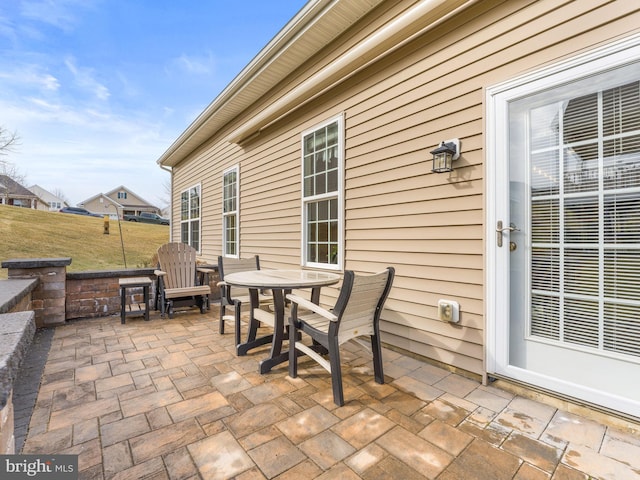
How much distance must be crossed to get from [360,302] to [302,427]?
78cm

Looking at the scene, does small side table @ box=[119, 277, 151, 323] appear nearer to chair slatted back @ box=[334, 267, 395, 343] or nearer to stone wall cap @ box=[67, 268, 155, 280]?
stone wall cap @ box=[67, 268, 155, 280]

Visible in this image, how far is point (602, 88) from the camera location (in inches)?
68.2

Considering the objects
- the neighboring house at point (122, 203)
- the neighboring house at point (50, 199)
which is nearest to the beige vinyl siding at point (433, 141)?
the neighboring house at point (122, 203)

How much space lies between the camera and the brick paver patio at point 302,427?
4.36 ft

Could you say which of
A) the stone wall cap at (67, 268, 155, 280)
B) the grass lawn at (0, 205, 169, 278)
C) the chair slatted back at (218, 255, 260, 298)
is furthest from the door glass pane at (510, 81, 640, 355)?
the grass lawn at (0, 205, 169, 278)

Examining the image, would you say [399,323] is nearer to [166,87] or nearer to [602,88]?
[602,88]

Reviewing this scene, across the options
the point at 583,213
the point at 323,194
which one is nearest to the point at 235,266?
the point at 323,194

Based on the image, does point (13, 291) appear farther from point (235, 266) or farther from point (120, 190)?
point (120, 190)

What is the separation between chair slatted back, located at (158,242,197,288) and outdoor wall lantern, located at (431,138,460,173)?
3.58 metres

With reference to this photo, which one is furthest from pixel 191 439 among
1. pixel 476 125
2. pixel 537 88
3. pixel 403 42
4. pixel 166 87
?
pixel 166 87

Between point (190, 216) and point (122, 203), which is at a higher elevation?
point (122, 203)

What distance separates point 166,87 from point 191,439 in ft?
37.2

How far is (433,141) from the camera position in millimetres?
2465

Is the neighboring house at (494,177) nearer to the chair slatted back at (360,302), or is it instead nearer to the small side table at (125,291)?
the chair slatted back at (360,302)
